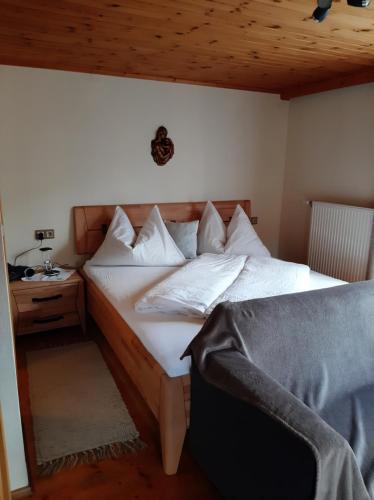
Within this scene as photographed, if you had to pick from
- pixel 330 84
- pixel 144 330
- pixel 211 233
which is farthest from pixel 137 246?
pixel 330 84

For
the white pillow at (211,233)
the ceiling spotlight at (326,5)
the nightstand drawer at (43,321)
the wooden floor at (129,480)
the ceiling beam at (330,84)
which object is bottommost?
the wooden floor at (129,480)

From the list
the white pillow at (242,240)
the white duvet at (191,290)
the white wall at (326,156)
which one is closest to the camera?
the white duvet at (191,290)

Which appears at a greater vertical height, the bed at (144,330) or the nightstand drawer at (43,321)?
the bed at (144,330)

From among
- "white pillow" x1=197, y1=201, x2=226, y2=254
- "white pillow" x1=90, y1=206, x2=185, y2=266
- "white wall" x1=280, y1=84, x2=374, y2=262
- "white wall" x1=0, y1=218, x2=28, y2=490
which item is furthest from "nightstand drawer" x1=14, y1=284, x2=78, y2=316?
"white wall" x1=280, y1=84, x2=374, y2=262

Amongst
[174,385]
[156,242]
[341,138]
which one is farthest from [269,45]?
[174,385]

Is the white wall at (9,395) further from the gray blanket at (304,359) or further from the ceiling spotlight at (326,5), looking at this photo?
the ceiling spotlight at (326,5)

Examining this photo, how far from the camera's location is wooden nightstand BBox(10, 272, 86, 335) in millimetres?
2871

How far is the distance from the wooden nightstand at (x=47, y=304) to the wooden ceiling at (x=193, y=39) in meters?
1.76

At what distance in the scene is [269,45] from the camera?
8.21ft

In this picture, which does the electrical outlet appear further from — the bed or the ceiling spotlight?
the ceiling spotlight

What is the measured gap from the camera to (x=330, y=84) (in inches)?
137

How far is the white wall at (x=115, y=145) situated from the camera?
3.08m

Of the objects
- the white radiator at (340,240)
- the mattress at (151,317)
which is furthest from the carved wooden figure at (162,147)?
the white radiator at (340,240)

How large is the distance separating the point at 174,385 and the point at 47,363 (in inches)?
56.4
